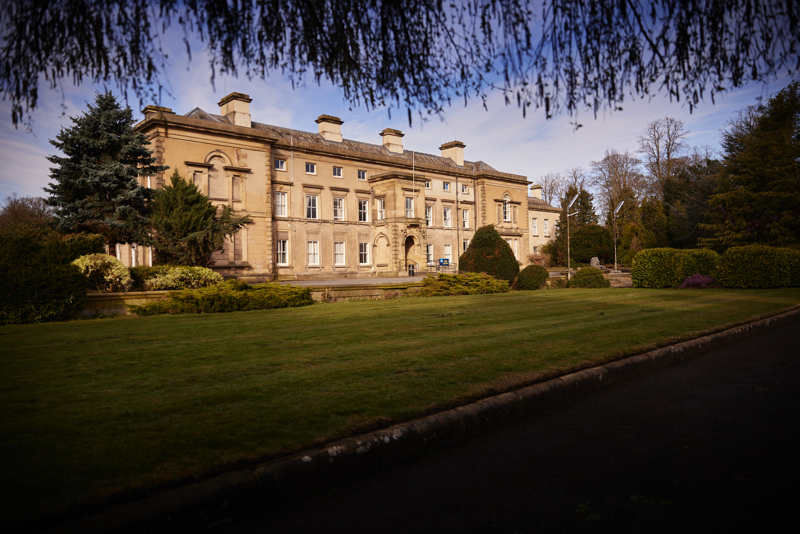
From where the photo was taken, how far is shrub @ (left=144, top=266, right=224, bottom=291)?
1681 cm

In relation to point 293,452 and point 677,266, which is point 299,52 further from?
point 677,266

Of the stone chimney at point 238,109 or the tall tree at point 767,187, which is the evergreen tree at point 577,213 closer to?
the tall tree at point 767,187

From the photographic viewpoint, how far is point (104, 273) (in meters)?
15.3

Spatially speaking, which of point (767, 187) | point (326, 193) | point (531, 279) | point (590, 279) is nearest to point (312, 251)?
point (326, 193)

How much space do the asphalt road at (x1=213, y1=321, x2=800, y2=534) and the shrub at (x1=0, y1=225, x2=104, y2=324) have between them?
37.9ft

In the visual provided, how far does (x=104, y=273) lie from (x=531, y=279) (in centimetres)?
1897

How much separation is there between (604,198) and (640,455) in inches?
2395

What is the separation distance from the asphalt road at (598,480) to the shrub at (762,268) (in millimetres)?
20199

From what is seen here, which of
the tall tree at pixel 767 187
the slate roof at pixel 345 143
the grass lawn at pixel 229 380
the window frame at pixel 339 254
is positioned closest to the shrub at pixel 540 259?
the slate roof at pixel 345 143

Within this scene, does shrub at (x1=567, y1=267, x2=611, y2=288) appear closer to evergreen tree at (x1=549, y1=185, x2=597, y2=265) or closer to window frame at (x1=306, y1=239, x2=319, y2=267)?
window frame at (x1=306, y1=239, x2=319, y2=267)

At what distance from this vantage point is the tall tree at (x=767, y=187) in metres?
29.0

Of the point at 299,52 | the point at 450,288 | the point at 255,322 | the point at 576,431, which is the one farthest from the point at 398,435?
the point at 450,288

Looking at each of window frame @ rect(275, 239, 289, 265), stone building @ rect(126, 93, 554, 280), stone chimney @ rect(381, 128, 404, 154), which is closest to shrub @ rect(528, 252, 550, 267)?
stone building @ rect(126, 93, 554, 280)

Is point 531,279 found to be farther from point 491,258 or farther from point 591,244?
point 591,244
